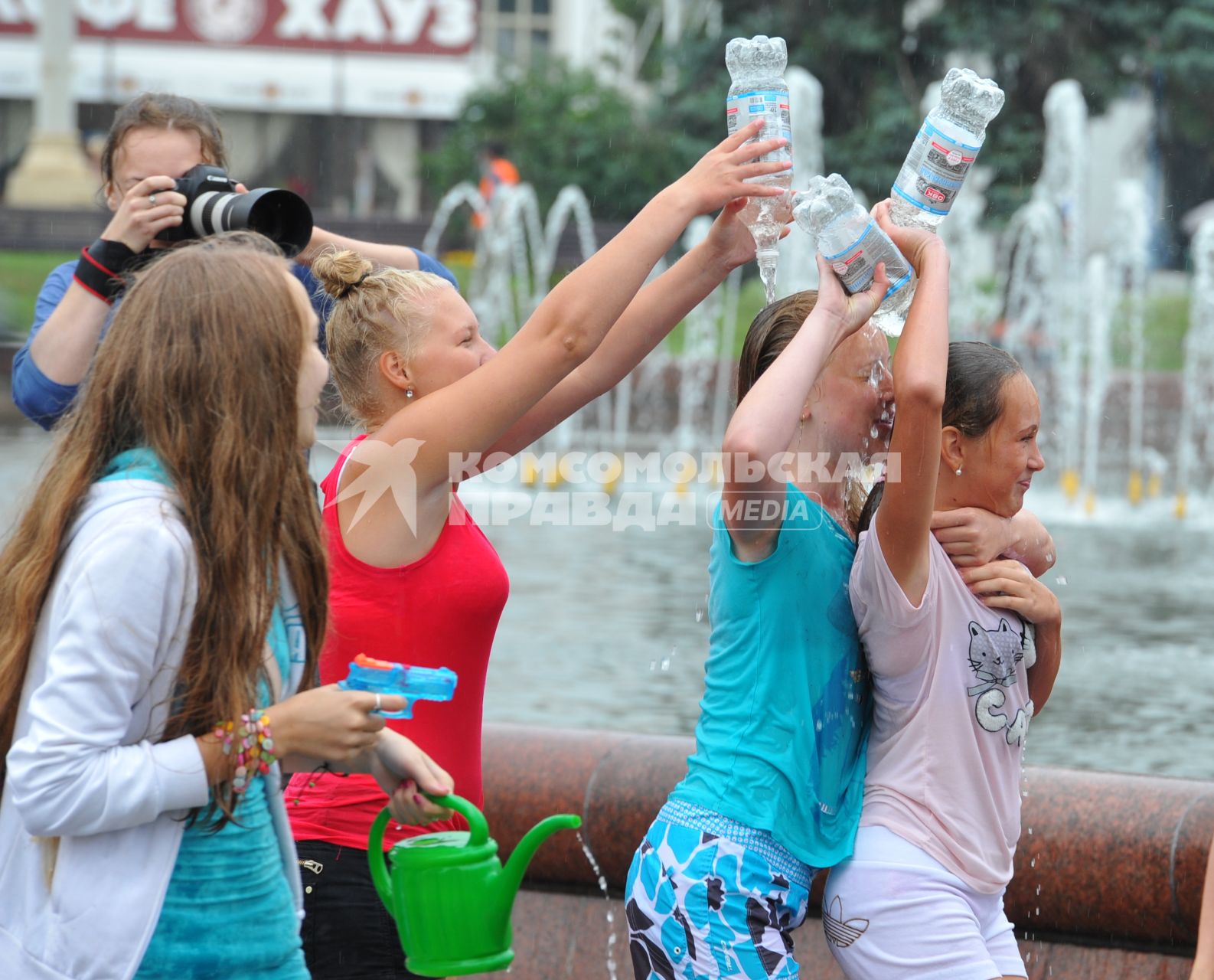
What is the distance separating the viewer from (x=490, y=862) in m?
2.02

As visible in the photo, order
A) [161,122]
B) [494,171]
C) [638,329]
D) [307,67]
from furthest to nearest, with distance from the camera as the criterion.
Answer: [307,67], [494,171], [161,122], [638,329]

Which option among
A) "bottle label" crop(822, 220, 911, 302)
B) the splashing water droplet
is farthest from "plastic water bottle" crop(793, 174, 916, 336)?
the splashing water droplet

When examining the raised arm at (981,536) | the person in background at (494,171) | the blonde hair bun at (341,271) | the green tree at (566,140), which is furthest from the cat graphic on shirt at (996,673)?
the green tree at (566,140)

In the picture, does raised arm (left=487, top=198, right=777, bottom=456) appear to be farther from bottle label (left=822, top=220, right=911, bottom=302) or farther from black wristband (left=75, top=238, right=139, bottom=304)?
black wristband (left=75, top=238, right=139, bottom=304)

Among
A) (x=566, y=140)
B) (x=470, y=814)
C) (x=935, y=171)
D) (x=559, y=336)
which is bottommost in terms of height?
(x=470, y=814)

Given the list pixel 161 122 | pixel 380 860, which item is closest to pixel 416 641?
pixel 380 860

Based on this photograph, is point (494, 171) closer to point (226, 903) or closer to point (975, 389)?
point (975, 389)

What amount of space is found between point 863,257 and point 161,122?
1496mm

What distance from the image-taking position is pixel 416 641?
2303mm

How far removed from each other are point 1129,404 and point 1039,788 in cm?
1241

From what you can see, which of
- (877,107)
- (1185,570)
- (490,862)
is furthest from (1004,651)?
(877,107)

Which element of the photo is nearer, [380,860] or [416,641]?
[380,860]

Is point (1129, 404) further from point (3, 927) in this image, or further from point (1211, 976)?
point (3, 927)

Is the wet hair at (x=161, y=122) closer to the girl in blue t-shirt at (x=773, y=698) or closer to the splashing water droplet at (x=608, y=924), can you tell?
the girl in blue t-shirt at (x=773, y=698)
